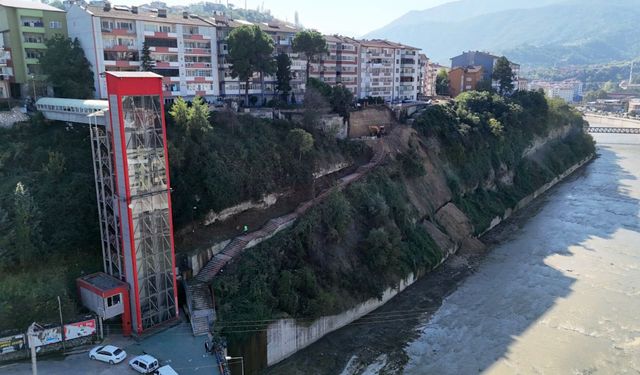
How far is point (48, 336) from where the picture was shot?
2112 cm

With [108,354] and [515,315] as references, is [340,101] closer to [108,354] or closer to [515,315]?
[515,315]

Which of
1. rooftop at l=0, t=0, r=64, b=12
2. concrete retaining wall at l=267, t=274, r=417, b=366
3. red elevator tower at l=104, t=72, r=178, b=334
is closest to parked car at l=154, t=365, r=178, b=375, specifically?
red elevator tower at l=104, t=72, r=178, b=334

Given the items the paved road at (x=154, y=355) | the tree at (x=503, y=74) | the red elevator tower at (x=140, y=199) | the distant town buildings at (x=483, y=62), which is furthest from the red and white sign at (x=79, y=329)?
the distant town buildings at (x=483, y=62)

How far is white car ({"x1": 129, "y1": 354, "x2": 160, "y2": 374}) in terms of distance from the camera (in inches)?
792

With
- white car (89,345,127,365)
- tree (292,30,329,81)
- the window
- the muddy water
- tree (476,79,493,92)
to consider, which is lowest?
the muddy water

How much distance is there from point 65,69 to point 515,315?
35595 mm

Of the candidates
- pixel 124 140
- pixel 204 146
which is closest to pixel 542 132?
pixel 204 146

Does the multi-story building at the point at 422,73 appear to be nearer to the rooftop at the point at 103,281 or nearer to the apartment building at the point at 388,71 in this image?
the apartment building at the point at 388,71

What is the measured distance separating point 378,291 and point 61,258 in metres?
18.3

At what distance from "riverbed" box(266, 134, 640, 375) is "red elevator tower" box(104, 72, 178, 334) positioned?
722 cm

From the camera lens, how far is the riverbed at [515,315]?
2620 cm

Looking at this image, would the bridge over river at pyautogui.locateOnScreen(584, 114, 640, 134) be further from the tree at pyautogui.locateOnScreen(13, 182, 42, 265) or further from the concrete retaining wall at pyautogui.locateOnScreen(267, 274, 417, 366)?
the tree at pyautogui.locateOnScreen(13, 182, 42, 265)

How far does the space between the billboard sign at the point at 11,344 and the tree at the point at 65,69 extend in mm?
20155

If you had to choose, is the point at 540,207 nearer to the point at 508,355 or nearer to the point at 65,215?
the point at 508,355
